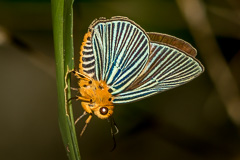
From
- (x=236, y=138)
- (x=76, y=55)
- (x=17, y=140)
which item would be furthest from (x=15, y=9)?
(x=236, y=138)

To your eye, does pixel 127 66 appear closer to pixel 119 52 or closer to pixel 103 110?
pixel 119 52

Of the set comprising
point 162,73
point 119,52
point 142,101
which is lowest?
point 142,101

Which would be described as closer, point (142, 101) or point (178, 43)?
point (178, 43)

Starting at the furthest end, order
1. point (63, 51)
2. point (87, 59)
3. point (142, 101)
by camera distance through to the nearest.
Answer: point (142, 101), point (87, 59), point (63, 51)

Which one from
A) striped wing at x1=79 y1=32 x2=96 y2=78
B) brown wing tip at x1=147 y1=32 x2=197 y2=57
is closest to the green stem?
striped wing at x1=79 y1=32 x2=96 y2=78

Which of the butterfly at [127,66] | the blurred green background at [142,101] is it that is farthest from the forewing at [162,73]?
the blurred green background at [142,101]

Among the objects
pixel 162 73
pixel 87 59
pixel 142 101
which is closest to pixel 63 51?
pixel 87 59
